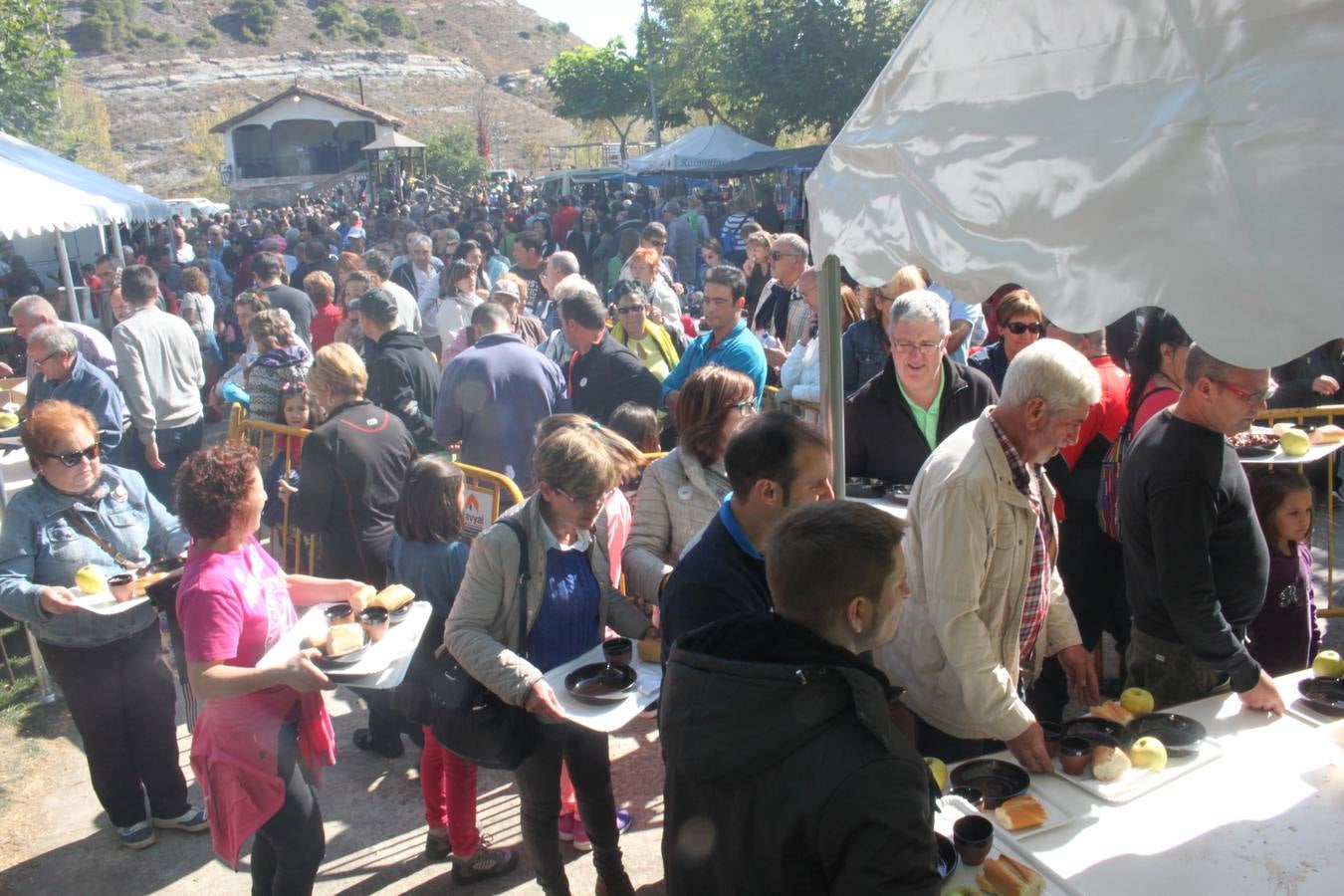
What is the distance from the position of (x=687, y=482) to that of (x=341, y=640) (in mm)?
1249

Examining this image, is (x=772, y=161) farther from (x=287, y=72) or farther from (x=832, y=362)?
(x=287, y=72)

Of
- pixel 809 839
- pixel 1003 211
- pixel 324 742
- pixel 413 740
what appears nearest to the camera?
pixel 809 839

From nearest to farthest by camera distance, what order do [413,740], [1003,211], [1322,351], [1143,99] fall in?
[1143,99] → [1003,211] → [413,740] → [1322,351]

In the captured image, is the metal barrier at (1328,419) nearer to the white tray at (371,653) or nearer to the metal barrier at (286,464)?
the white tray at (371,653)

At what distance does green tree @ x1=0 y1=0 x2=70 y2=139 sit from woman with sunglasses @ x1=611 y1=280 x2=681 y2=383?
21065mm

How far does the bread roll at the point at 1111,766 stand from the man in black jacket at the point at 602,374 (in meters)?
Answer: 3.38

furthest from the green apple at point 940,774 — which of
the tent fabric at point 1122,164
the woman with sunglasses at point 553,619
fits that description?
the tent fabric at point 1122,164

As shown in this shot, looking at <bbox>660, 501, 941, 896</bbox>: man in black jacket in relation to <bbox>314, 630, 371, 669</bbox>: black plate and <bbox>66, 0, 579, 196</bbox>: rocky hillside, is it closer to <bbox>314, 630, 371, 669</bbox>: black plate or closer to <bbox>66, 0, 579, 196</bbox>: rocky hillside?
<bbox>314, 630, 371, 669</bbox>: black plate

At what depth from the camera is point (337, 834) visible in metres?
4.02

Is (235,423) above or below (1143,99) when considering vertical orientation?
below

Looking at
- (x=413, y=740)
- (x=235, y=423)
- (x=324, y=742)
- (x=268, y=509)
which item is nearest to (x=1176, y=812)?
(x=324, y=742)

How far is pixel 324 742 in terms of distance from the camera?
3.09m

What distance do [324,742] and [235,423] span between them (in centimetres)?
333

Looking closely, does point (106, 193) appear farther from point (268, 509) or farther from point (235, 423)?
point (268, 509)
